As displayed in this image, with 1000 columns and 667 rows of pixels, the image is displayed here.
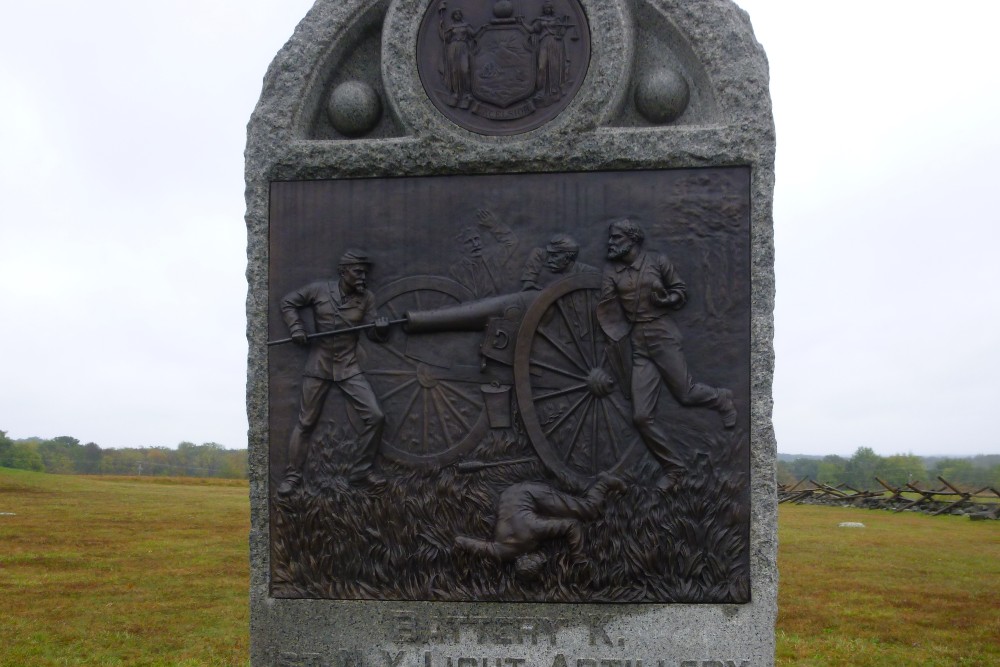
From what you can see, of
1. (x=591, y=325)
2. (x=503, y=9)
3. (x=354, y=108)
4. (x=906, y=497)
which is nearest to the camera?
(x=591, y=325)

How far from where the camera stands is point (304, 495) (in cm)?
507

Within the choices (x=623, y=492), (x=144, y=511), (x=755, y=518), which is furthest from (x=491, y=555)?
(x=144, y=511)

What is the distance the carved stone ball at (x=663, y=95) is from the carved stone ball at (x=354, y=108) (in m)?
1.59

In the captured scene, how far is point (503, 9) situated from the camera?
16.6 ft

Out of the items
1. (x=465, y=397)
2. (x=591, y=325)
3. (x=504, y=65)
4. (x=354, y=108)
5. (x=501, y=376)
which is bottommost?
(x=465, y=397)

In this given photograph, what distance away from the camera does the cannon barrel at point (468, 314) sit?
4969 millimetres

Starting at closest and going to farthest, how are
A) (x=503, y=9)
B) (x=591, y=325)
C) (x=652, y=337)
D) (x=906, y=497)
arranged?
(x=652, y=337), (x=591, y=325), (x=503, y=9), (x=906, y=497)

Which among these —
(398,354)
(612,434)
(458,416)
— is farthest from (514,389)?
(398,354)

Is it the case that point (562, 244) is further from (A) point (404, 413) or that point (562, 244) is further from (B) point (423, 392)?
(A) point (404, 413)

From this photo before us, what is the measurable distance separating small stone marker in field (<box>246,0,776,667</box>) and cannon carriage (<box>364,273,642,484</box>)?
0.04ft

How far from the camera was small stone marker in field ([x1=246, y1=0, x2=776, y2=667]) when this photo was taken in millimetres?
4852

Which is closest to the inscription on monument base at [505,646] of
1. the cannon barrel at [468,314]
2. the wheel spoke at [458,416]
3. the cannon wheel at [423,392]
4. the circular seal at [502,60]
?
the cannon wheel at [423,392]

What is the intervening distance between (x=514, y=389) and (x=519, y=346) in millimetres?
247

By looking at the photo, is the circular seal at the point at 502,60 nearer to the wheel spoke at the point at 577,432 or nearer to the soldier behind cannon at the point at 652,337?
the soldier behind cannon at the point at 652,337
